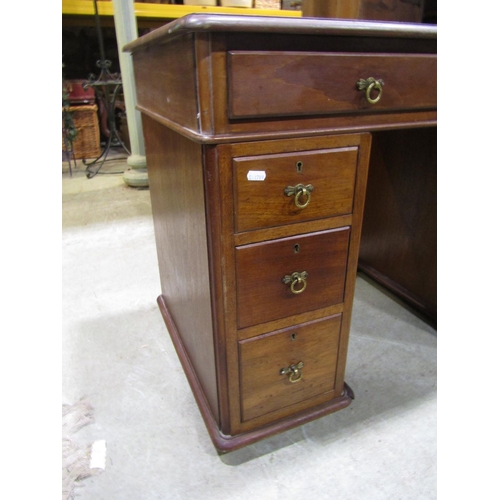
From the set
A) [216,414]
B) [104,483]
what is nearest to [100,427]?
[104,483]

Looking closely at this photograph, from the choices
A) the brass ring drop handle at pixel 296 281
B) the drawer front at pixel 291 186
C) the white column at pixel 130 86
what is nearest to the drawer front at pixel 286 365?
the brass ring drop handle at pixel 296 281

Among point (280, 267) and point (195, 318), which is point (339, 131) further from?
point (195, 318)

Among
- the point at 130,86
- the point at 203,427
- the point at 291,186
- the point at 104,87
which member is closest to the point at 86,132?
the point at 104,87

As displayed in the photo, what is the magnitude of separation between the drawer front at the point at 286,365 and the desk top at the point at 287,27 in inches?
21.6

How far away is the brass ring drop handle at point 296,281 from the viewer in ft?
2.57

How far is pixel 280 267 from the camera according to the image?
2.53ft

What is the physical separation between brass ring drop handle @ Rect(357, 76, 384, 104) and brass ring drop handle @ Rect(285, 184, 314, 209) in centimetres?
18

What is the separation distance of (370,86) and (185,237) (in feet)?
1.55

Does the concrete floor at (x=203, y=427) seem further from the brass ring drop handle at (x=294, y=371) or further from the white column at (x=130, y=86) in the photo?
the white column at (x=130, y=86)

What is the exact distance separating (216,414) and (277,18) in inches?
31.1

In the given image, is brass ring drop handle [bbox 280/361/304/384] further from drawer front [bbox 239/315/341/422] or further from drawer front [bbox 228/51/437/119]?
drawer front [bbox 228/51/437/119]

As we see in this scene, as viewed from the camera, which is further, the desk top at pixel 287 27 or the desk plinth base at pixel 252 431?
the desk plinth base at pixel 252 431

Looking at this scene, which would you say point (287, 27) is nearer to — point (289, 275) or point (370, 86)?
point (370, 86)

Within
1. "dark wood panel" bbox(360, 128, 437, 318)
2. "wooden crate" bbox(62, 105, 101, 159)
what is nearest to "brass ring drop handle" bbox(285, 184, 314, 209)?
"dark wood panel" bbox(360, 128, 437, 318)
